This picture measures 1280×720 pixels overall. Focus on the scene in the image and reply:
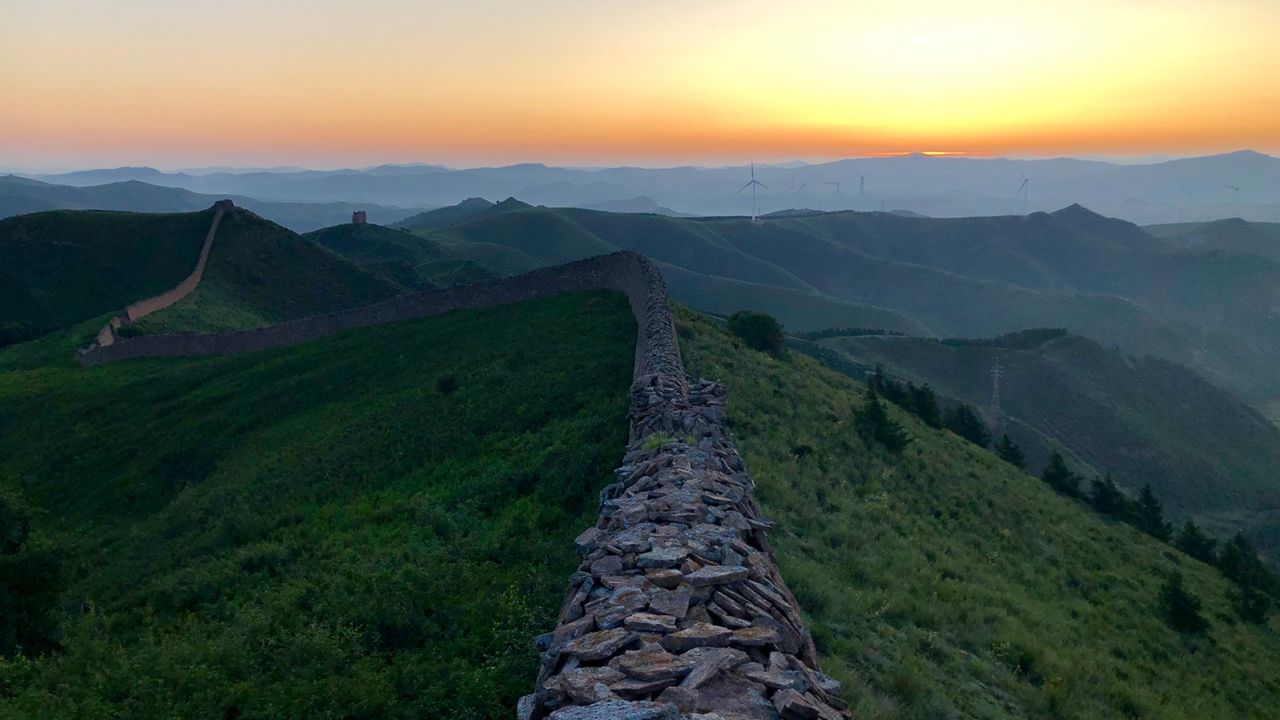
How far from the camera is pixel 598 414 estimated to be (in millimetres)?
17656

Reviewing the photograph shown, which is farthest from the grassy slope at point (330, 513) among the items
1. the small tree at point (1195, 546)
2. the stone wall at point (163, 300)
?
the small tree at point (1195, 546)

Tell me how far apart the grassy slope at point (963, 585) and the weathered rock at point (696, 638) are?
11.2 ft

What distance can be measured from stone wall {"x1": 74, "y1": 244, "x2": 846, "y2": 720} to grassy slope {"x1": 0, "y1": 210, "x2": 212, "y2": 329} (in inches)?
2775

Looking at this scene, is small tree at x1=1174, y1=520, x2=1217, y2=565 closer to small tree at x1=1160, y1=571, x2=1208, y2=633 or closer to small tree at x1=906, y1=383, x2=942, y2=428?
small tree at x1=906, y1=383, x2=942, y2=428

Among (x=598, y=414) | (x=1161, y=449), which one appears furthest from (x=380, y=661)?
(x=1161, y=449)

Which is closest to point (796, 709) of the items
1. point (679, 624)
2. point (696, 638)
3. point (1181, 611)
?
point (696, 638)

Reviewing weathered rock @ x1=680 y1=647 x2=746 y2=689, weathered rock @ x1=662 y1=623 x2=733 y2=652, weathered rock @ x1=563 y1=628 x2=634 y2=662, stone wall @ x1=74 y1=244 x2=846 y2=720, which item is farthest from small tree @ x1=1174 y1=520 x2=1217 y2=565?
weathered rock @ x1=563 y1=628 x2=634 y2=662

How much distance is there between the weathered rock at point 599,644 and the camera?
199 inches

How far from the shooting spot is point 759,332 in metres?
36.3

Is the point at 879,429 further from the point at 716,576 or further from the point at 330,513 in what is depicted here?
the point at 716,576

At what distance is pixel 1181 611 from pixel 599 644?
19754 mm

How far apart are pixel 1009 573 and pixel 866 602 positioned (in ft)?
28.3

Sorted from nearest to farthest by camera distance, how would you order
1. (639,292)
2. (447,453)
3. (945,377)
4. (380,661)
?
(380,661), (447,453), (639,292), (945,377)

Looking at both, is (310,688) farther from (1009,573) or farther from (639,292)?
(639,292)
